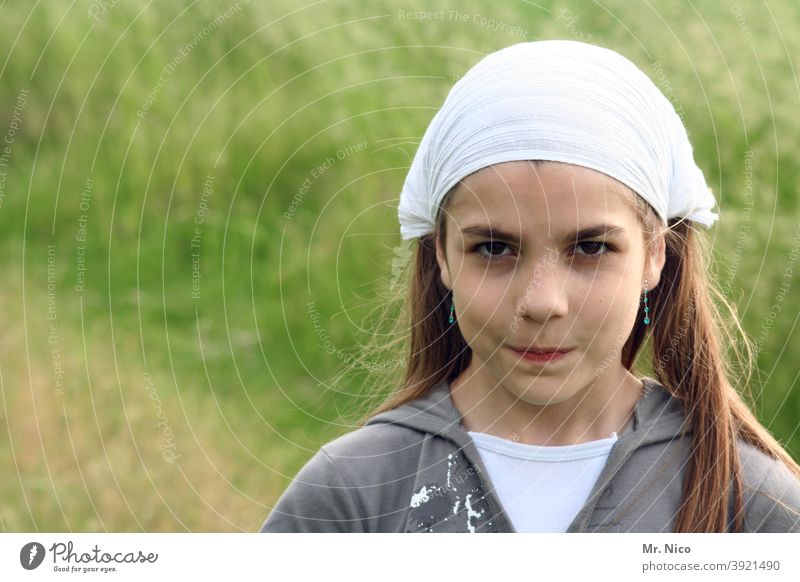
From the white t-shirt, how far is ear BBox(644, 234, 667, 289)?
16 centimetres

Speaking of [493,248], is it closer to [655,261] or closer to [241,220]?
[655,261]

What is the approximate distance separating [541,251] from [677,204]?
6.5 inches

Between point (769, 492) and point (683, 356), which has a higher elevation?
point (683, 356)

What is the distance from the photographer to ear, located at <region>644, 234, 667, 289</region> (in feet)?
3.61

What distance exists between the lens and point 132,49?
1955 mm

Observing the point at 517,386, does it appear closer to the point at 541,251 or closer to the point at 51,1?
the point at 541,251
